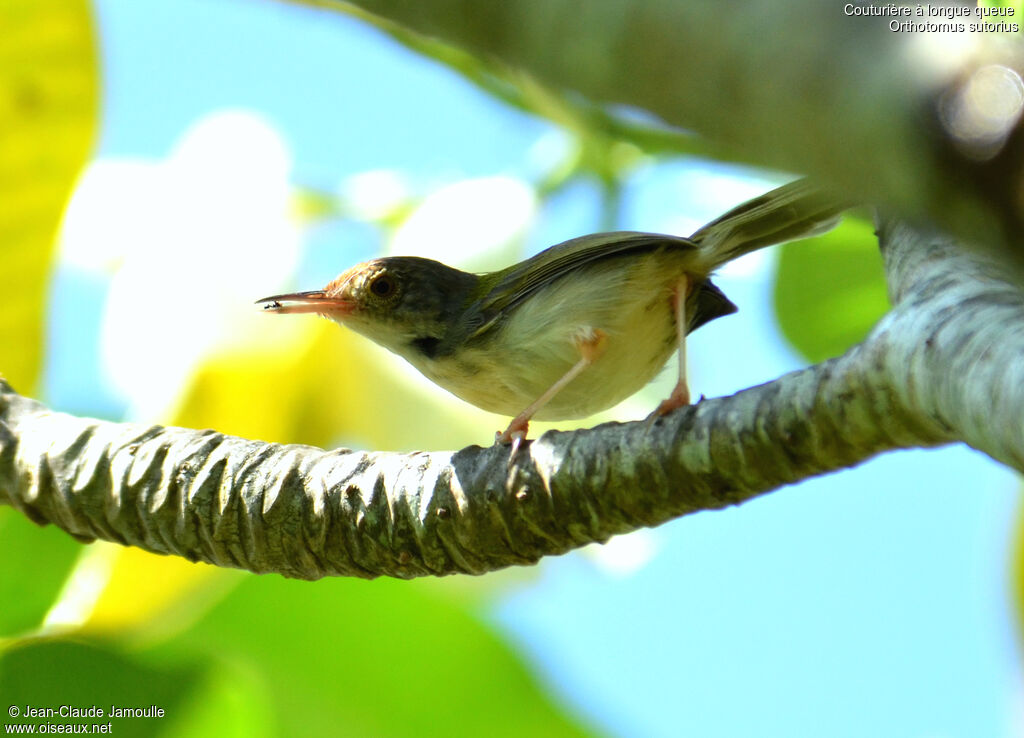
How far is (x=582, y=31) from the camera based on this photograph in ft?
2.99

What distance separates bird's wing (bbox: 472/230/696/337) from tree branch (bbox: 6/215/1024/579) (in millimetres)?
1180

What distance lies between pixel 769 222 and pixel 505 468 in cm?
165

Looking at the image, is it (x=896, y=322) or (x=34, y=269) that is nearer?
(x=896, y=322)

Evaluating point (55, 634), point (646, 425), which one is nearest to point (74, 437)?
point (55, 634)

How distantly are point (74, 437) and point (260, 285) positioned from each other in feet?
6.07

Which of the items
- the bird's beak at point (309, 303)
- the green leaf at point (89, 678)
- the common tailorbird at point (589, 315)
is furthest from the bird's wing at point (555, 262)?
the green leaf at point (89, 678)

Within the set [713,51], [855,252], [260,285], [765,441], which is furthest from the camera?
[260,285]

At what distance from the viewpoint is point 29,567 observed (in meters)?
3.20

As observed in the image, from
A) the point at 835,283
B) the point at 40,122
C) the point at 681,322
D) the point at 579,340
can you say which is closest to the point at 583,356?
the point at 579,340

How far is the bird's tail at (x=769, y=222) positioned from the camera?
3303mm

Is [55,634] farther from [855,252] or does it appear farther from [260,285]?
[855,252]

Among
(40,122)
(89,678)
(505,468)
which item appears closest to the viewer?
(505,468)

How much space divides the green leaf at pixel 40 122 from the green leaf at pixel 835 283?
268 centimetres

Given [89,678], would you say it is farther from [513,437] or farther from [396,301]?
[396,301]
